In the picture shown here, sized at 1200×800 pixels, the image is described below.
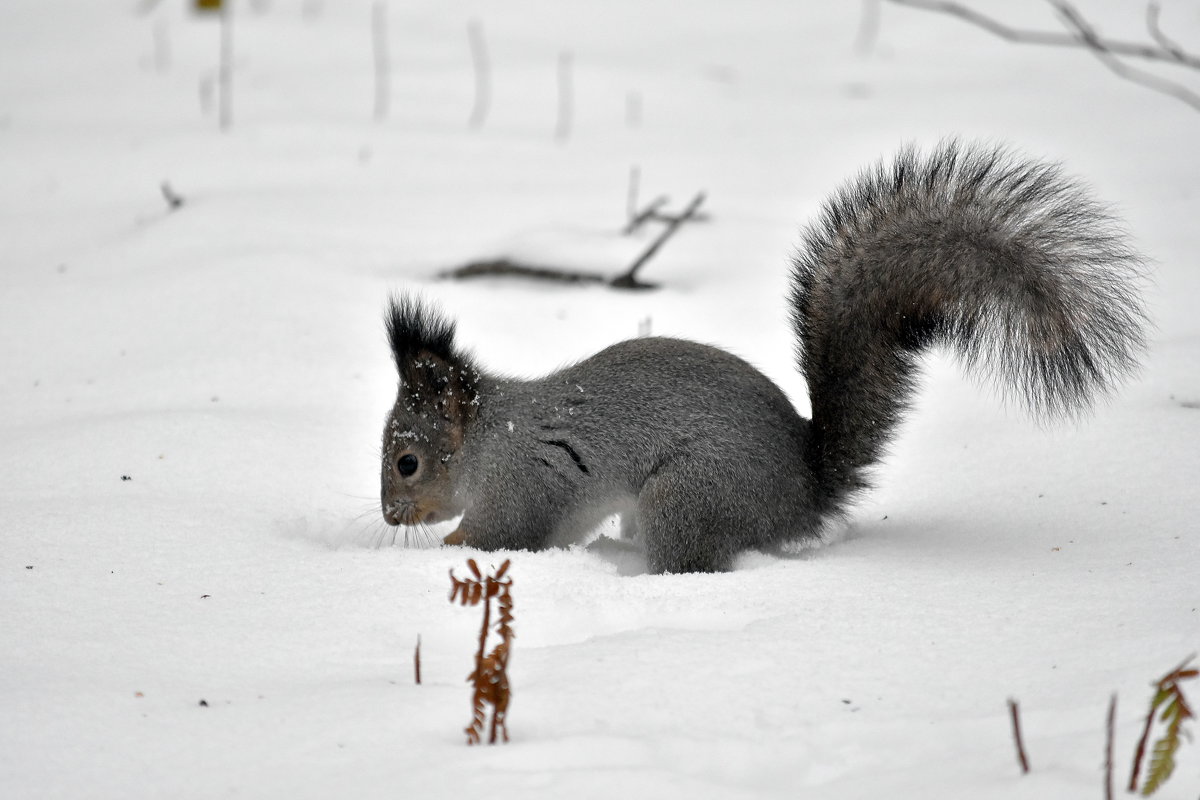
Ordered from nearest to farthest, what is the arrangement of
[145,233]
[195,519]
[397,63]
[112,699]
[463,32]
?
1. [112,699]
2. [195,519]
3. [145,233]
4. [397,63]
5. [463,32]

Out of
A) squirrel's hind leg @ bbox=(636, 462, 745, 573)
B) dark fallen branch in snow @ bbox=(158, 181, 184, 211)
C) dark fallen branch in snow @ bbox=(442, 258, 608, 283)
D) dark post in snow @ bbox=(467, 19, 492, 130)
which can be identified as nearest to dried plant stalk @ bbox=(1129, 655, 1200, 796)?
squirrel's hind leg @ bbox=(636, 462, 745, 573)

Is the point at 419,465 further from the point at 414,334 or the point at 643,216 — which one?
the point at 643,216

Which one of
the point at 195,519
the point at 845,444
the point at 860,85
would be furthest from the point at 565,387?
the point at 860,85

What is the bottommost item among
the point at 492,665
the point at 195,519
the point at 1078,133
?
the point at 195,519

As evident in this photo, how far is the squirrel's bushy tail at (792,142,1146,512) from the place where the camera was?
2463mm

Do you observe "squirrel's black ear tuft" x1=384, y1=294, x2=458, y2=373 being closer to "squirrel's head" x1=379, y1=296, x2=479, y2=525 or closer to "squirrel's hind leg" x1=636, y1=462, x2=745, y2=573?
"squirrel's head" x1=379, y1=296, x2=479, y2=525

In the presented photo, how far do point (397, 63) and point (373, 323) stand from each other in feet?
13.2

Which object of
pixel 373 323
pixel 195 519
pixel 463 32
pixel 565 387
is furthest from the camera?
pixel 463 32

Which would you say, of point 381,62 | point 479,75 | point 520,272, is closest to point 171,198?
point 520,272

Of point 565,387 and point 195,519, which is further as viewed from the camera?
point 565,387

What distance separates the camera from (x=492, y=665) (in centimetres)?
170

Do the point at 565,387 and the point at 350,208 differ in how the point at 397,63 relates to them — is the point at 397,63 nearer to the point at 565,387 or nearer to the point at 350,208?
the point at 350,208

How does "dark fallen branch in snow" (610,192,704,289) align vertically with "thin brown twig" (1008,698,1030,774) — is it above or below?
above

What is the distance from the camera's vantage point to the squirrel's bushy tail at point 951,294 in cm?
246
